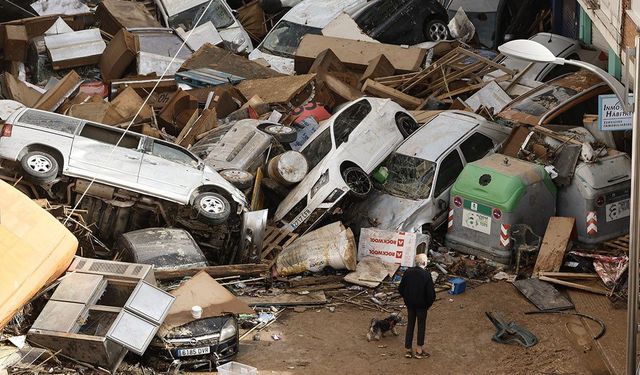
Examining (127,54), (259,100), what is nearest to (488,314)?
(259,100)

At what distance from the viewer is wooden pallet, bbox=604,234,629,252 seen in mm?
18531

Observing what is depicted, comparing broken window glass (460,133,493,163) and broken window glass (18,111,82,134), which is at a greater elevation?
broken window glass (18,111,82,134)

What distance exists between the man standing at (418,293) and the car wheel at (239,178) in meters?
4.92

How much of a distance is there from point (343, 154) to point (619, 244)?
416 cm

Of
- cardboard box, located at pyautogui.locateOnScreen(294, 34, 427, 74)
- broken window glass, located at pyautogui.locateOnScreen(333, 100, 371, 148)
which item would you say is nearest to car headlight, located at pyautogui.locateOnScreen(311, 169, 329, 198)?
broken window glass, located at pyautogui.locateOnScreen(333, 100, 371, 148)

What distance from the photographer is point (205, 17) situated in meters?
27.8

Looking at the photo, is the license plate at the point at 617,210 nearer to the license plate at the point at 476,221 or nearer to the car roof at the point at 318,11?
the license plate at the point at 476,221

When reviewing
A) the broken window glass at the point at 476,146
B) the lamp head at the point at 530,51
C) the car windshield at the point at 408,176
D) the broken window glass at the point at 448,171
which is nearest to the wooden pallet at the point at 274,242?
the car windshield at the point at 408,176

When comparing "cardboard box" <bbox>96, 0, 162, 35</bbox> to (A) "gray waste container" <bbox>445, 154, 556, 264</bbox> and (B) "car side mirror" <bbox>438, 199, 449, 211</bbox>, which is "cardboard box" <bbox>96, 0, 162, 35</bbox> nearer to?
(B) "car side mirror" <bbox>438, 199, 449, 211</bbox>

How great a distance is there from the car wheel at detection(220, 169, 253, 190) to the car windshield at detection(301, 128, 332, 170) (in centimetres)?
95

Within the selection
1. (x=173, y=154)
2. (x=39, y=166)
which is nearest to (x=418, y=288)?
(x=173, y=154)

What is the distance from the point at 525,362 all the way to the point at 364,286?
10.2 feet

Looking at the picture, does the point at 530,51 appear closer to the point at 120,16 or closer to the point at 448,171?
the point at 448,171

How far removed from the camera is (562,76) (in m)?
22.0
